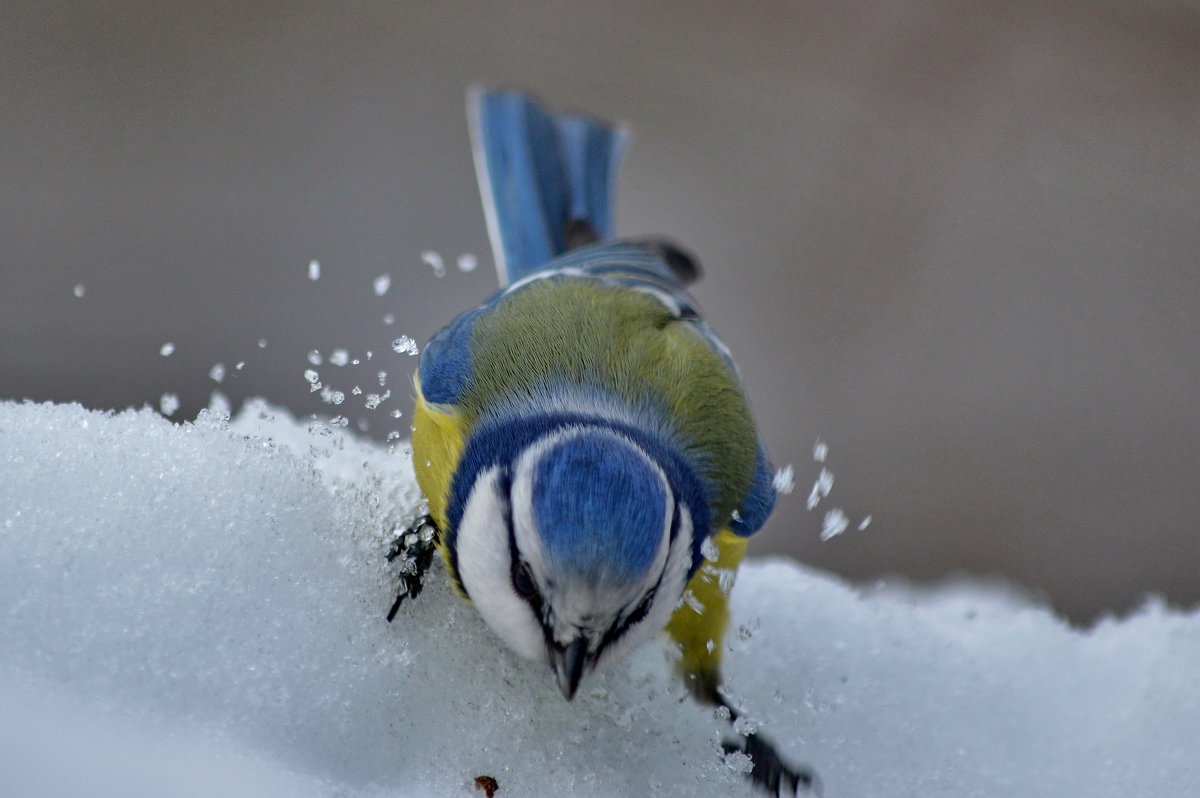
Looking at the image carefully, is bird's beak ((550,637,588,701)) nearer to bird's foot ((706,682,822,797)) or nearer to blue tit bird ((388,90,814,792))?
blue tit bird ((388,90,814,792))

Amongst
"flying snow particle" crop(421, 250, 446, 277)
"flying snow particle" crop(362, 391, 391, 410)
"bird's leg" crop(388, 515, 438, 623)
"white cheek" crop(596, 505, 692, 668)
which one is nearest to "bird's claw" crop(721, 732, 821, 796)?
"white cheek" crop(596, 505, 692, 668)

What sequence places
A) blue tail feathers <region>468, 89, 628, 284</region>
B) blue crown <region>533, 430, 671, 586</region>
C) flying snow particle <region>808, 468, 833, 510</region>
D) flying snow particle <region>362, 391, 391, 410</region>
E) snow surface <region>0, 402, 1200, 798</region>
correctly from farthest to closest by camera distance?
flying snow particle <region>808, 468, 833, 510</region> → blue tail feathers <region>468, 89, 628, 284</region> → flying snow particle <region>362, 391, 391, 410</region> → blue crown <region>533, 430, 671, 586</region> → snow surface <region>0, 402, 1200, 798</region>

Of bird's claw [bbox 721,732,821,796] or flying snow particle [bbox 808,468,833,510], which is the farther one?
flying snow particle [bbox 808,468,833,510]

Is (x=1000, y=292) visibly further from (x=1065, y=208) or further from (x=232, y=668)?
(x=232, y=668)

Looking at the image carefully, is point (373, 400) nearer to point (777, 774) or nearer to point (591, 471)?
point (591, 471)

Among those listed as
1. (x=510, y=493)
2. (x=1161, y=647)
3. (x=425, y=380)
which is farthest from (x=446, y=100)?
(x=1161, y=647)

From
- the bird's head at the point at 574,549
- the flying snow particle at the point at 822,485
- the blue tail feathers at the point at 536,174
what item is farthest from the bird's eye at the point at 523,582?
the flying snow particle at the point at 822,485

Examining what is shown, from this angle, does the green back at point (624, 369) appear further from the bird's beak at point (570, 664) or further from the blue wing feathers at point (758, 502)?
the bird's beak at point (570, 664)
